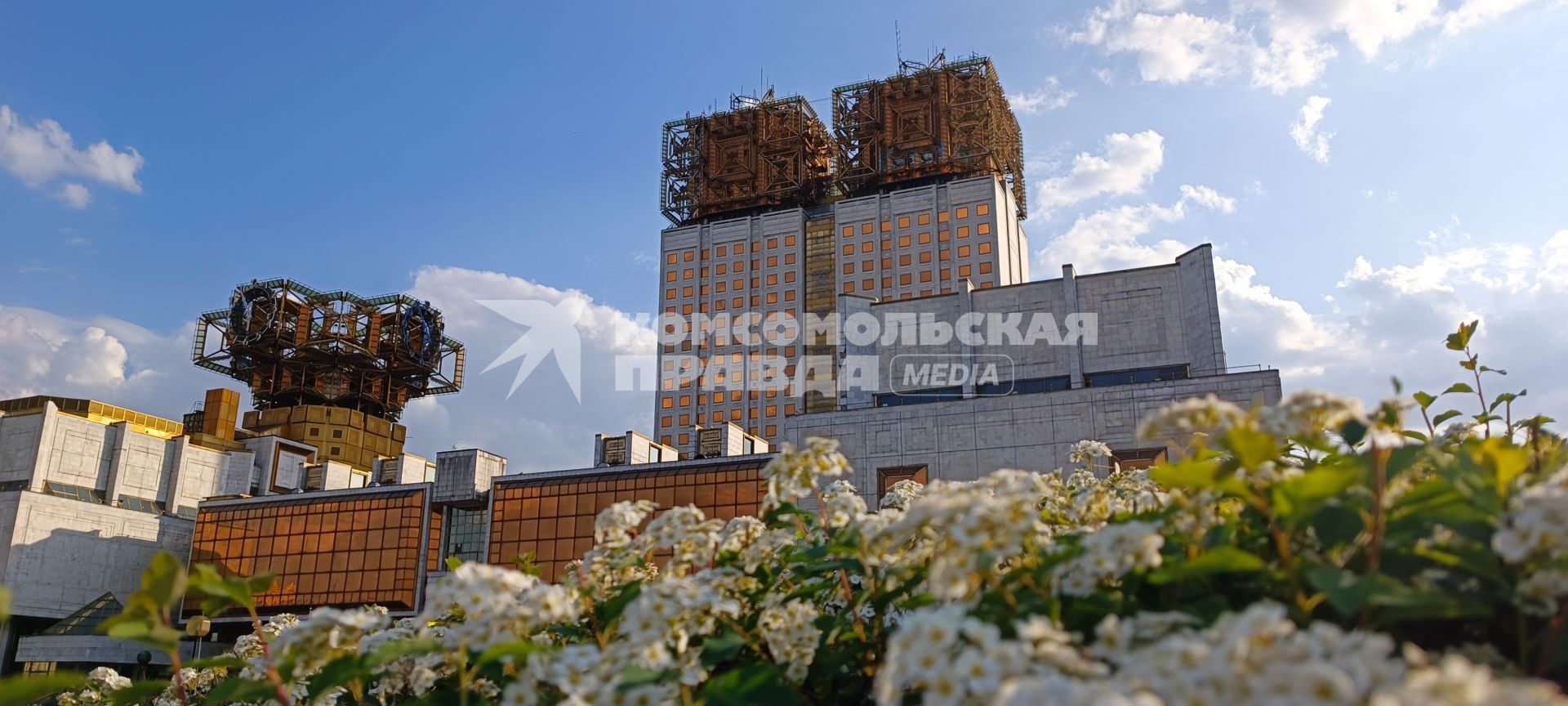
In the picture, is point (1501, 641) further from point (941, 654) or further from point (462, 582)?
point (462, 582)

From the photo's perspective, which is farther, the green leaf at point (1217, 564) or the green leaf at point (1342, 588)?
the green leaf at point (1217, 564)

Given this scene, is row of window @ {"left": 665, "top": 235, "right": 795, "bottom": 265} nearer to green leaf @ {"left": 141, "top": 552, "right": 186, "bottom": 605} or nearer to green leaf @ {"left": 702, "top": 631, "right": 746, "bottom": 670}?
green leaf @ {"left": 702, "top": 631, "right": 746, "bottom": 670}

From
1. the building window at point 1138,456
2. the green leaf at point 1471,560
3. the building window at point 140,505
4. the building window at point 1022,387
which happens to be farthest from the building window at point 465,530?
the green leaf at point 1471,560

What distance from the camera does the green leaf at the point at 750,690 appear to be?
3775mm

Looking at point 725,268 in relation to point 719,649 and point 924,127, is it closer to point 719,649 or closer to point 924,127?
point 924,127

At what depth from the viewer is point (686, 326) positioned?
12862 cm

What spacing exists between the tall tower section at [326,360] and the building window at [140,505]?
40.6 meters

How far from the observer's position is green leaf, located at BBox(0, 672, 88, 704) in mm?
4008

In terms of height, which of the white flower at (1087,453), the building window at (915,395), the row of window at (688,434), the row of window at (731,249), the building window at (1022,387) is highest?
the row of window at (731,249)

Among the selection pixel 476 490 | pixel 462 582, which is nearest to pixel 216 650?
pixel 476 490

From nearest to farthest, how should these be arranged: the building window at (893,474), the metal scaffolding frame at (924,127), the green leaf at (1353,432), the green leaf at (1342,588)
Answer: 1. the green leaf at (1342,588)
2. the green leaf at (1353,432)
3. the building window at (893,474)
4. the metal scaffolding frame at (924,127)

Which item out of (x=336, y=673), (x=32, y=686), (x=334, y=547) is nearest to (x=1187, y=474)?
(x=336, y=673)

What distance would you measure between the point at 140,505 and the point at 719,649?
250 feet

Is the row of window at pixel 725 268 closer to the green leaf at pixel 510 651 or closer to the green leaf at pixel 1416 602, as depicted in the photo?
the green leaf at pixel 510 651
